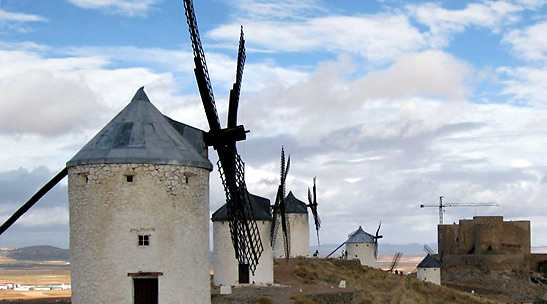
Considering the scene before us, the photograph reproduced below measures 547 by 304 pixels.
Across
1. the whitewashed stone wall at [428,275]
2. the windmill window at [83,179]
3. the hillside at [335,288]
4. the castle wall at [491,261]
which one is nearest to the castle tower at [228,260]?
the hillside at [335,288]

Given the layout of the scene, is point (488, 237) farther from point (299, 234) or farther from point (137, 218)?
point (137, 218)

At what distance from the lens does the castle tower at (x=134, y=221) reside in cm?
1619

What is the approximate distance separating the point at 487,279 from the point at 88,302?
63.8 meters

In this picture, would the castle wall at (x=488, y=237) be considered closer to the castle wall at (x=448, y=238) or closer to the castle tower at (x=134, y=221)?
the castle wall at (x=448, y=238)

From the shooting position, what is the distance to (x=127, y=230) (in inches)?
637

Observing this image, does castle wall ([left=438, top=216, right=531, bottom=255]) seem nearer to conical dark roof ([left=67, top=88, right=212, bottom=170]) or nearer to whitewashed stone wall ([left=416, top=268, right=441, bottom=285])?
whitewashed stone wall ([left=416, top=268, right=441, bottom=285])

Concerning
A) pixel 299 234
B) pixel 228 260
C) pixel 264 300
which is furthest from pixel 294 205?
pixel 264 300

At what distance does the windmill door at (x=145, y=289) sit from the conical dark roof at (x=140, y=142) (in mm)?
2399

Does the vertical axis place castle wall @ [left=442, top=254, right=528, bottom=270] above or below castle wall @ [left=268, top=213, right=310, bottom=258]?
below

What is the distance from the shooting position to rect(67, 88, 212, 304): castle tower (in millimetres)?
16188

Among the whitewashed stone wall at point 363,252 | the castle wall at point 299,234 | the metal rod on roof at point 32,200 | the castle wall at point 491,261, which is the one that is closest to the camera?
the metal rod on roof at point 32,200

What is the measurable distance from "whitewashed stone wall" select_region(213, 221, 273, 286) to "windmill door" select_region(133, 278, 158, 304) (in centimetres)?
1860

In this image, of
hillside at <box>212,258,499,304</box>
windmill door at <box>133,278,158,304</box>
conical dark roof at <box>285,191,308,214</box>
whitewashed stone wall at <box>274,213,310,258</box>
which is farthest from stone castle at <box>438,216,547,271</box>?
windmill door at <box>133,278,158,304</box>

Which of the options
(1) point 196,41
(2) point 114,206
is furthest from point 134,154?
(1) point 196,41
